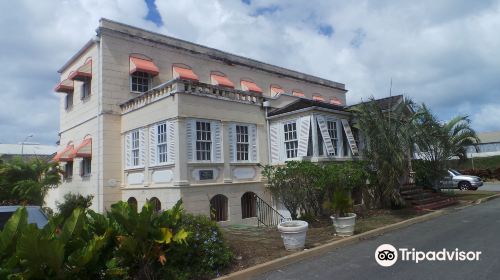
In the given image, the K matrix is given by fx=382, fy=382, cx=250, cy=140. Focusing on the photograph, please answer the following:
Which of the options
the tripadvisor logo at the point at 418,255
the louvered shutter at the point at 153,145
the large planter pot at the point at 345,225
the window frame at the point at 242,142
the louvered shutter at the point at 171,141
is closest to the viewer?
the tripadvisor logo at the point at 418,255

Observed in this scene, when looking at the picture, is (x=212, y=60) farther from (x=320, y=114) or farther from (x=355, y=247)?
(x=355, y=247)

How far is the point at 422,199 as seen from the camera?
17156mm

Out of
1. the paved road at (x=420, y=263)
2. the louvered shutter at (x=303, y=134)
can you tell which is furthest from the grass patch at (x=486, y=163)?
the paved road at (x=420, y=263)

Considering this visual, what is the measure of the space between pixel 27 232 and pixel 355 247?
7.57m

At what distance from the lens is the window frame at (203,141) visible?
14.8m

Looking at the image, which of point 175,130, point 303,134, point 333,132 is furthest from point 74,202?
point 333,132

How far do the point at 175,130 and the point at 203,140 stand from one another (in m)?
1.26

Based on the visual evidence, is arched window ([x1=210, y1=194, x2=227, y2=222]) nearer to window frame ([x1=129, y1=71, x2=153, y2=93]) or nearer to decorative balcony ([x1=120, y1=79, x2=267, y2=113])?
decorative balcony ([x1=120, y1=79, x2=267, y2=113])

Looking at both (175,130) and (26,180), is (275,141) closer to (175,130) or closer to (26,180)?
(175,130)

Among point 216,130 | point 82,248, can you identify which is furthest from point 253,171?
point 82,248

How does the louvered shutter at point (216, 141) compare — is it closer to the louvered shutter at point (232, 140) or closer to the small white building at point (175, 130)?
the small white building at point (175, 130)

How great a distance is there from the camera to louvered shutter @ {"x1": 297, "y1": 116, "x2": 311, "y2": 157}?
52.3 feet

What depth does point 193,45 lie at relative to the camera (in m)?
20.8

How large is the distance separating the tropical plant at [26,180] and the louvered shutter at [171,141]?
8065mm
